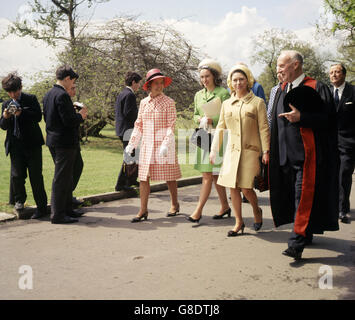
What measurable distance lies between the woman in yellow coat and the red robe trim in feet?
2.43

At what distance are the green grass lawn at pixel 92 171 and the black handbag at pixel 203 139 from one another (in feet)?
8.63

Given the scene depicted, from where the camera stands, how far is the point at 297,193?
4625 mm

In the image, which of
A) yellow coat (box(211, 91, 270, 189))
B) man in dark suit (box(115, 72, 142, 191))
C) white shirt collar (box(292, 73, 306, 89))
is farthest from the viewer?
man in dark suit (box(115, 72, 142, 191))

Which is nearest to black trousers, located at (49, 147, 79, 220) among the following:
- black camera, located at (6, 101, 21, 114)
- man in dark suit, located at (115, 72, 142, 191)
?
black camera, located at (6, 101, 21, 114)

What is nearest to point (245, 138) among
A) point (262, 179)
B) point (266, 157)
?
point (266, 157)

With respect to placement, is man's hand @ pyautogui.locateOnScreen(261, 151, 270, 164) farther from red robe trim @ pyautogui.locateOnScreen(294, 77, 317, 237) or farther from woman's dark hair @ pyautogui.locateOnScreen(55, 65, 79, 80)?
woman's dark hair @ pyautogui.locateOnScreen(55, 65, 79, 80)

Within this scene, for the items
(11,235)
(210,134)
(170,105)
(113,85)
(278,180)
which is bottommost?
(11,235)

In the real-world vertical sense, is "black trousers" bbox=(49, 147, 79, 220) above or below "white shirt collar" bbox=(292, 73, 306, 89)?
below

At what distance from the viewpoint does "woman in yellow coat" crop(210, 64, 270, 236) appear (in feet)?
17.4

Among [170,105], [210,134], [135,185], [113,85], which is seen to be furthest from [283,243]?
[113,85]

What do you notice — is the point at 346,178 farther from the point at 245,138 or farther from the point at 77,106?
the point at 77,106

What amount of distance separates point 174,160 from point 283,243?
6.47 feet

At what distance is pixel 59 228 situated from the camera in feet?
19.5

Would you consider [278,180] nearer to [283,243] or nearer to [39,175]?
[283,243]
